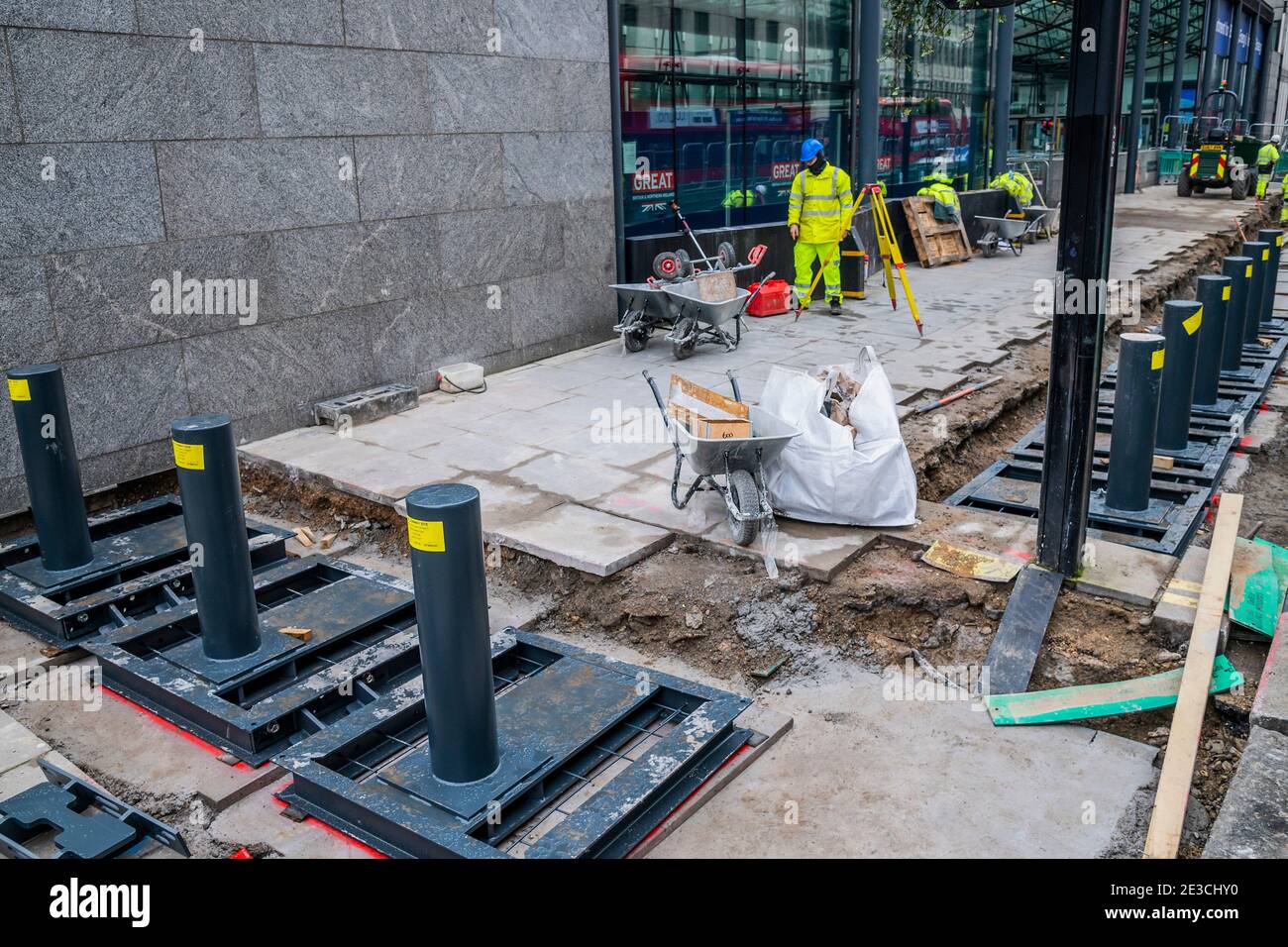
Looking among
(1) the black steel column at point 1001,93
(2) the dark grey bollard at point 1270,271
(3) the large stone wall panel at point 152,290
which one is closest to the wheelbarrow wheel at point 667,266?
(3) the large stone wall panel at point 152,290

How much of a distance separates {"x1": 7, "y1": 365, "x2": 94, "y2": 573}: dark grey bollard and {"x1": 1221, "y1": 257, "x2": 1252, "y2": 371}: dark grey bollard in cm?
992

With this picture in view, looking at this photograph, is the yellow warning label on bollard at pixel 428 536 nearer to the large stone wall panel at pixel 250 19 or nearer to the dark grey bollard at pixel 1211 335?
the large stone wall panel at pixel 250 19

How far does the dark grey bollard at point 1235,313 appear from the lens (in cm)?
1017

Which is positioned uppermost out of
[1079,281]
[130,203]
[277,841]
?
[130,203]

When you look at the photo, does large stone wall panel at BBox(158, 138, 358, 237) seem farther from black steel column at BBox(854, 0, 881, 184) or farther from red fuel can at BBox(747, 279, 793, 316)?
black steel column at BBox(854, 0, 881, 184)

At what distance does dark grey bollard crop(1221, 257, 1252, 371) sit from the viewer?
10.2 meters

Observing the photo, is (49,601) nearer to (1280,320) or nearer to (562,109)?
(562,109)

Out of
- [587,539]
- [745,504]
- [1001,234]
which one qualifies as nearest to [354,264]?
[587,539]

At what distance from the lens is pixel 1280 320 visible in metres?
12.8

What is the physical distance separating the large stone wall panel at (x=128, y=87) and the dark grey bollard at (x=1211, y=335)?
7879mm

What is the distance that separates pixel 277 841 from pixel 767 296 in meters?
9.85

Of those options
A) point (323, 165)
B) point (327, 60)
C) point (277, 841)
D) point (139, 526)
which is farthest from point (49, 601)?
point (327, 60)

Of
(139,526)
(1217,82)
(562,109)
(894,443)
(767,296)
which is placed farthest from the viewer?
(1217,82)

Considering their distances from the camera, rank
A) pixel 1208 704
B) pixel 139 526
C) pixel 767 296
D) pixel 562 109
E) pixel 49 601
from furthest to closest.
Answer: pixel 767 296 → pixel 562 109 → pixel 139 526 → pixel 49 601 → pixel 1208 704
